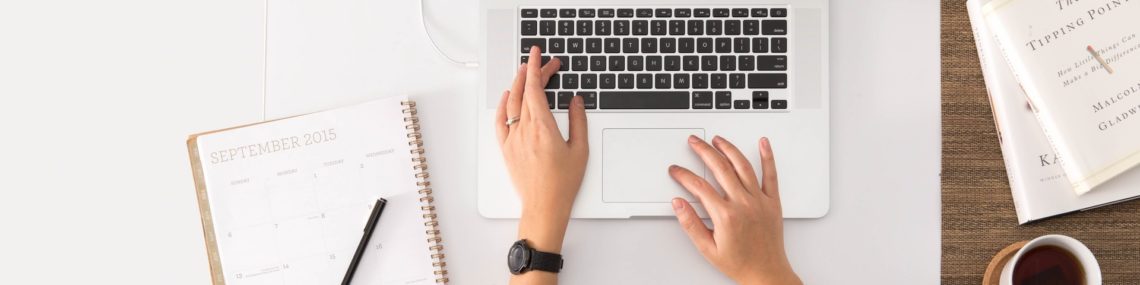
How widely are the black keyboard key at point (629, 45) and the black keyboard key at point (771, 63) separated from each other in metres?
0.14

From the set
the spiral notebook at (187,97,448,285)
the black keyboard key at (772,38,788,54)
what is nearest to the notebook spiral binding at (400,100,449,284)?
the spiral notebook at (187,97,448,285)

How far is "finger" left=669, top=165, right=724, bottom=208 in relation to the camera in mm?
765

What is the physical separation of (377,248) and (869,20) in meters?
0.63

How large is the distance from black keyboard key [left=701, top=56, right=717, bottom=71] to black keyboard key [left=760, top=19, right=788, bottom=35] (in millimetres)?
65

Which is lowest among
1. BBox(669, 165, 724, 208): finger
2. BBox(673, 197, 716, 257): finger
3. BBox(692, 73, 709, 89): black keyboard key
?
BBox(673, 197, 716, 257): finger

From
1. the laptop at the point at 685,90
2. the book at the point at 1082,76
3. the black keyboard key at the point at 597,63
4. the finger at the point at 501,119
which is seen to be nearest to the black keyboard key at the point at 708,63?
the laptop at the point at 685,90

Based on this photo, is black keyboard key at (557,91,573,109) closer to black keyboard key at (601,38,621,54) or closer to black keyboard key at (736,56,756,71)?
black keyboard key at (601,38,621,54)

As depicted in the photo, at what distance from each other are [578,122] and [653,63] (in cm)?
11

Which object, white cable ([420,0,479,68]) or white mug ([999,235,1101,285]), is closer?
white mug ([999,235,1101,285])

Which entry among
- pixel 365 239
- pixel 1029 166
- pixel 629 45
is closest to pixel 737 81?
pixel 629 45

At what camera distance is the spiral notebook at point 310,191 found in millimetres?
807

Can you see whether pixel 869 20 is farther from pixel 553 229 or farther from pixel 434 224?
pixel 434 224

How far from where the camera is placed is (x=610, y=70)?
0.79 m

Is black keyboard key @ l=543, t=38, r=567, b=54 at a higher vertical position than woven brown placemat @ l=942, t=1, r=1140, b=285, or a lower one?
higher
